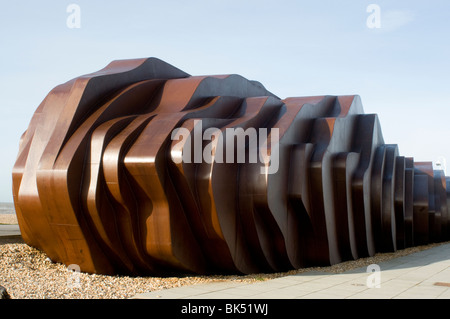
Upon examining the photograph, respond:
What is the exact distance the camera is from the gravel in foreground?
10.6 metres

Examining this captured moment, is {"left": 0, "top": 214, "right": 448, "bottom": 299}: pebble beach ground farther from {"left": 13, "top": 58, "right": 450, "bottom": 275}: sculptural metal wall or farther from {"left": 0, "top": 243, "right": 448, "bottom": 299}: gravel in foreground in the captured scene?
{"left": 13, "top": 58, "right": 450, "bottom": 275}: sculptural metal wall

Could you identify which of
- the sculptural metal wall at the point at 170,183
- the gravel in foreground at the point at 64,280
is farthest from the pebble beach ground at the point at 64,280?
the sculptural metal wall at the point at 170,183

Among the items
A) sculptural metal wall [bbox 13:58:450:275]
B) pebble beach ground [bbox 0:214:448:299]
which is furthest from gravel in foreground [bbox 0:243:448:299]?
sculptural metal wall [bbox 13:58:450:275]

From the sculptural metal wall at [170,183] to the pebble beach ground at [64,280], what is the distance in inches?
16.9

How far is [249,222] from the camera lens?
13.7 m

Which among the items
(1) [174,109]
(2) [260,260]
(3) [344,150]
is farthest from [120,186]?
(3) [344,150]

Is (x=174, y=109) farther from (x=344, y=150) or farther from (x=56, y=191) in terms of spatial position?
(x=344, y=150)

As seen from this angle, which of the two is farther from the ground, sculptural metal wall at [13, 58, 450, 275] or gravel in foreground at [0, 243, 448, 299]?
sculptural metal wall at [13, 58, 450, 275]

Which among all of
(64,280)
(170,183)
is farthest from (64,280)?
(170,183)

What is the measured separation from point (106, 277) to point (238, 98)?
7099mm

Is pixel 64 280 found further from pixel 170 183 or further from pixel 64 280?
pixel 170 183

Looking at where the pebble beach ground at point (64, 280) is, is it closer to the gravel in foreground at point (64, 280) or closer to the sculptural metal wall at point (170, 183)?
the gravel in foreground at point (64, 280)

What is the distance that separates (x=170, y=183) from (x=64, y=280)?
355 centimetres
